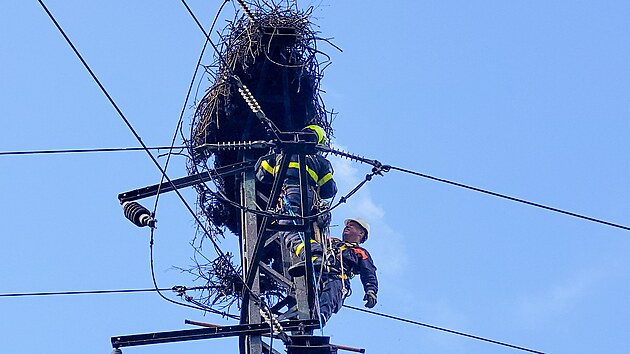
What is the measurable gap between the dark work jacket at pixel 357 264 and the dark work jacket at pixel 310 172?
1.32 feet

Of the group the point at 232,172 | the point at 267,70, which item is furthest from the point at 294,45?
the point at 232,172

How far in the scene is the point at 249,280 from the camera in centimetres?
828

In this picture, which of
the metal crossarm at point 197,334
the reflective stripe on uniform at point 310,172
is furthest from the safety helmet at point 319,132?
the metal crossarm at point 197,334

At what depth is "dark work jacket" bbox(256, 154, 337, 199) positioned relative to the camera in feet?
29.6

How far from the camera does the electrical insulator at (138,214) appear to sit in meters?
8.37

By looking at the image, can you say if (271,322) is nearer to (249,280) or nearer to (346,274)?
(249,280)

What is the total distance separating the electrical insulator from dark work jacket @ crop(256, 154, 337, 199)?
871 millimetres

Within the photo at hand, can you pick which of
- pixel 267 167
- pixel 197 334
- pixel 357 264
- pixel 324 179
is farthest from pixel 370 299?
pixel 197 334

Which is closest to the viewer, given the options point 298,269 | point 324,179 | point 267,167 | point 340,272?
point 298,269

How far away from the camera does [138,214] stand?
848 centimetres

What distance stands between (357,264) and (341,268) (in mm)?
433

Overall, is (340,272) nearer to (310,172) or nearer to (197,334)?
(310,172)

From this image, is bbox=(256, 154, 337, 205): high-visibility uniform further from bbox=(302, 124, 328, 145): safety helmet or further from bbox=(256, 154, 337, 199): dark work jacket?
bbox=(302, 124, 328, 145): safety helmet

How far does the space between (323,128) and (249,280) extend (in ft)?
7.36
